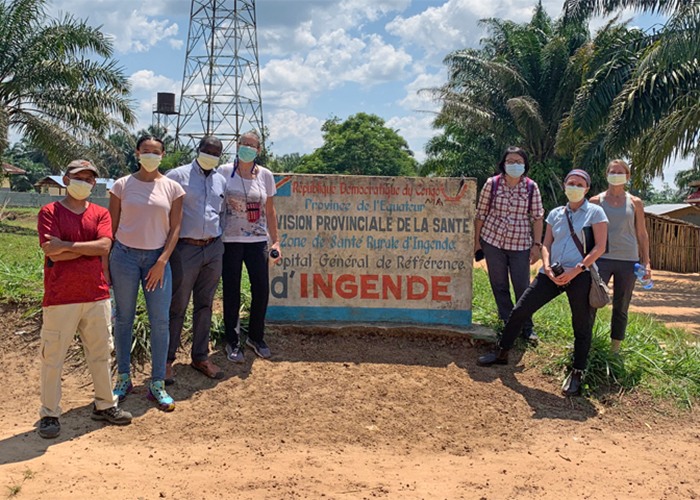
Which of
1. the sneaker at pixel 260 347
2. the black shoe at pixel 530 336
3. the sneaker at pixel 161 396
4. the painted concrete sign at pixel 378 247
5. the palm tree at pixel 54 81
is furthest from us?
the palm tree at pixel 54 81

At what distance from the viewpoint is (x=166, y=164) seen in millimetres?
38750

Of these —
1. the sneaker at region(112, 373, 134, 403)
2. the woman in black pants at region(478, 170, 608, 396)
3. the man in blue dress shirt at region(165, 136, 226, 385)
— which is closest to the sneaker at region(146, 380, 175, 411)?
the sneaker at region(112, 373, 134, 403)

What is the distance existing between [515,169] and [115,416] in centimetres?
376

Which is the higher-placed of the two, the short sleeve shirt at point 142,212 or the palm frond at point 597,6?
the palm frond at point 597,6

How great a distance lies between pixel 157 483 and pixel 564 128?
15.4 meters

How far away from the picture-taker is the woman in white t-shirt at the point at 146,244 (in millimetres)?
4090

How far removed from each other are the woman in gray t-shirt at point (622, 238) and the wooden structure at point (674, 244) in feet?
44.5

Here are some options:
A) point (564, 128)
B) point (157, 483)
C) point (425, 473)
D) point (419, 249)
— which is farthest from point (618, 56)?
point (157, 483)

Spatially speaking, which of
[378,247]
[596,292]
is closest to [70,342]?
[378,247]

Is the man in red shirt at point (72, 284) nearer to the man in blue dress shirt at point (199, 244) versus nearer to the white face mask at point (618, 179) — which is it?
the man in blue dress shirt at point (199, 244)

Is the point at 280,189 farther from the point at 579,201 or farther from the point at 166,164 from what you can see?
the point at 166,164

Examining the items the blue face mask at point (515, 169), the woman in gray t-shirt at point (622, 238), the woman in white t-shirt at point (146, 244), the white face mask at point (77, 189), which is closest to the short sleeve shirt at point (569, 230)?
the woman in gray t-shirt at point (622, 238)

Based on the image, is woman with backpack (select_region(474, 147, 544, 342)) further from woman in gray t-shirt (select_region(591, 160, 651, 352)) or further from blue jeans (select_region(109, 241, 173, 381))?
blue jeans (select_region(109, 241, 173, 381))

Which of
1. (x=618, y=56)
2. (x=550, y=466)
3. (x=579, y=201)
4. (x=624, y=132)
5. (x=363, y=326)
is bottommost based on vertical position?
(x=550, y=466)
